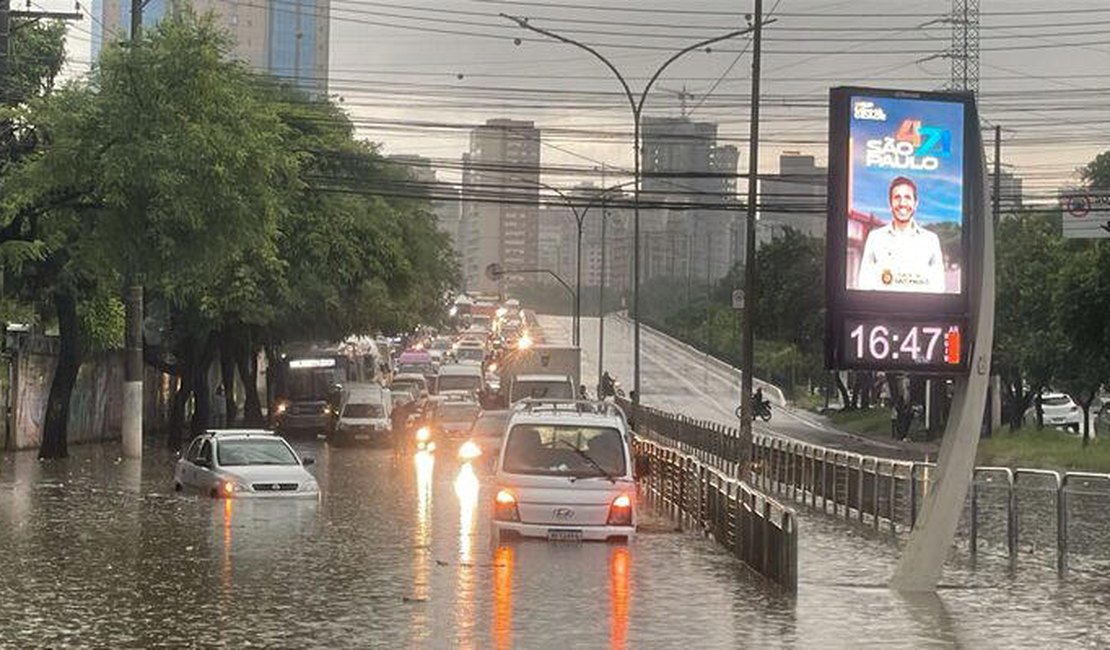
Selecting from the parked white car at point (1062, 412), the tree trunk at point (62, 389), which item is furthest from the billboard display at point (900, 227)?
the parked white car at point (1062, 412)

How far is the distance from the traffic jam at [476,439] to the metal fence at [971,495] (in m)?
3.88

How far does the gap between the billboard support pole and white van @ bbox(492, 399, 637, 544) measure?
3.89m

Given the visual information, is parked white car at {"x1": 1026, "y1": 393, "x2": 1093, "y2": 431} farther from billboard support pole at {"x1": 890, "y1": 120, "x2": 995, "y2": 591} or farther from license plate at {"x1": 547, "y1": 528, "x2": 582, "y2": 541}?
billboard support pole at {"x1": 890, "y1": 120, "x2": 995, "y2": 591}

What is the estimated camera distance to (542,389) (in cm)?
5441

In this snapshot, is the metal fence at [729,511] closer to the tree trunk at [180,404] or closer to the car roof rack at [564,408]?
the car roof rack at [564,408]

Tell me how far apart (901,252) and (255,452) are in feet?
48.2

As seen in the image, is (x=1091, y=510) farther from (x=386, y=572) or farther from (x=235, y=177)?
(x=235, y=177)

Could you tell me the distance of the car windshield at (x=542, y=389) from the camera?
53.9m

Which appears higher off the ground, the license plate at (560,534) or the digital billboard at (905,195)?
the digital billboard at (905,195)

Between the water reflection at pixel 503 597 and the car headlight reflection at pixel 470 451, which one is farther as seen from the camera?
the car headlight reflection at pixel 470 451

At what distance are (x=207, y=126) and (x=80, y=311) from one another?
18.5m

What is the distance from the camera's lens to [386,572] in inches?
749

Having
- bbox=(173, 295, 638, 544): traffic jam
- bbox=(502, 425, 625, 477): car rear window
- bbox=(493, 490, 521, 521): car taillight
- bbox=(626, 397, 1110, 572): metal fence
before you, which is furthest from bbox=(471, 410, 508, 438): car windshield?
bbox=(493, 490, 521, 521): car taillight

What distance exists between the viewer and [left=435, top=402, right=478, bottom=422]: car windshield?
184 feet
